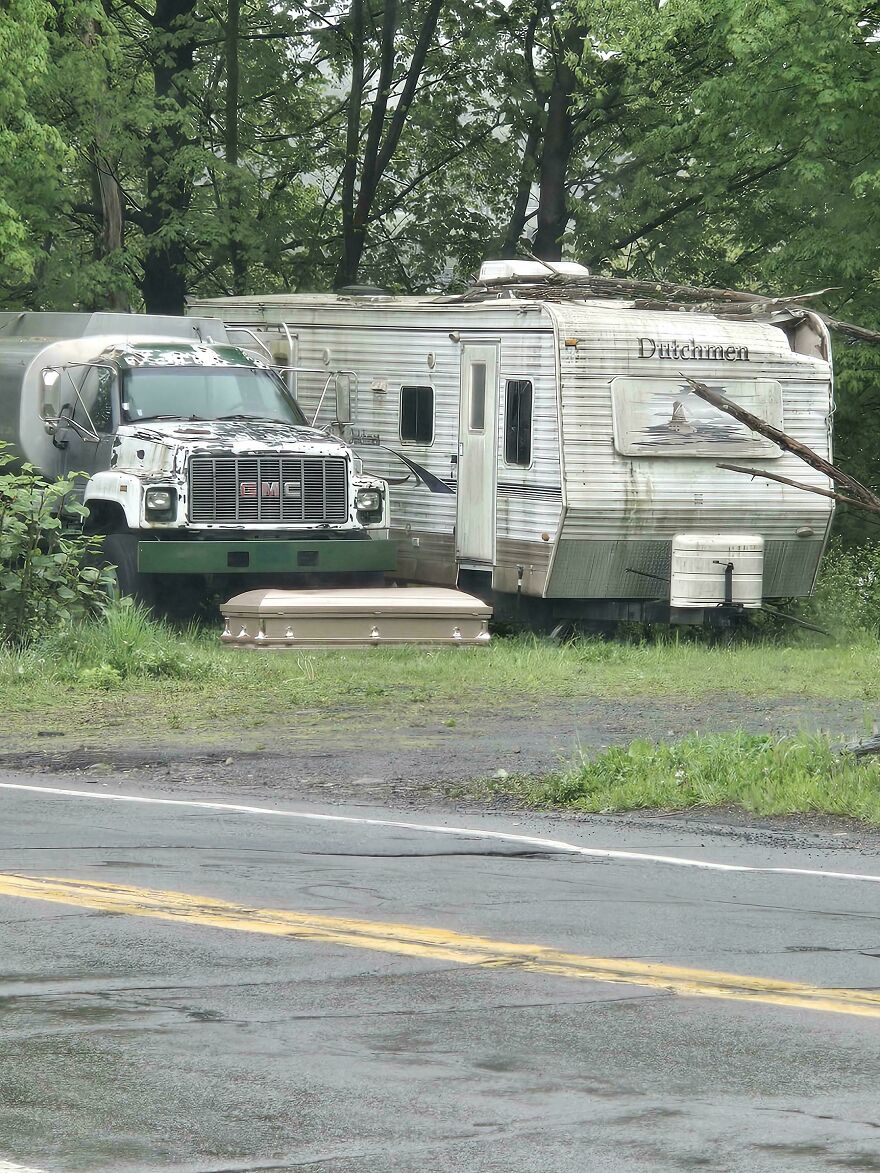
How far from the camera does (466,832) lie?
390 inches

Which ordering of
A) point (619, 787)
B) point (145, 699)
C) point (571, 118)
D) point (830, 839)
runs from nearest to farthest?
point (830, 839) < point (619, 787) < point (145, 699) < point (571, 118)

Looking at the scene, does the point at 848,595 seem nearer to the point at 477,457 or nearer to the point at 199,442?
the point at 477,457

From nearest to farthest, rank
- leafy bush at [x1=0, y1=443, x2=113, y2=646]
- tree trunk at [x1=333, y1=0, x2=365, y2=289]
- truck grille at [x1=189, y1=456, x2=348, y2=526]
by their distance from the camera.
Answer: leafy bush at [x1=0, y1=443, x2=113, y2=646] < truck grille at [x1=189, y1=456, x2=348, y2=526] < tree trunk at [x1=333, y1=0, x2=365, y2=289]

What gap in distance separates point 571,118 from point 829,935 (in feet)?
90.4

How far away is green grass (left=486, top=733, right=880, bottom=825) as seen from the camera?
10555 millimetres

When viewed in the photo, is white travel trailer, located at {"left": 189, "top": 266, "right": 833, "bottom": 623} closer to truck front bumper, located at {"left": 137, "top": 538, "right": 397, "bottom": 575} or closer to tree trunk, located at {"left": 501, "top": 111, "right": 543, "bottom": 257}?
truck front bumper, located at {"left": 137, "top": 538, "right": 397, "bottom": 575}

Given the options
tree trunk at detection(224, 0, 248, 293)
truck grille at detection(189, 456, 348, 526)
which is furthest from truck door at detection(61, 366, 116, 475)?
tree trunk at detection(224, 0, 248, 293)

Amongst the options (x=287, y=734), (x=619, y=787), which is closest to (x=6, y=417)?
(x=287, y=734)

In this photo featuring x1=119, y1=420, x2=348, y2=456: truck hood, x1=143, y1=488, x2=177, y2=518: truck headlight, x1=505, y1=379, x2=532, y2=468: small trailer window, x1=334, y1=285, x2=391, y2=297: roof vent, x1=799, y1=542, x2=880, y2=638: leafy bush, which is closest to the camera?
x1=143, y1=488, x2=177, y2=518: truck headlight

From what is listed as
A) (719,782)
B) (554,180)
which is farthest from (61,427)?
(554,180)

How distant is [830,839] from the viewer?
32.1ft

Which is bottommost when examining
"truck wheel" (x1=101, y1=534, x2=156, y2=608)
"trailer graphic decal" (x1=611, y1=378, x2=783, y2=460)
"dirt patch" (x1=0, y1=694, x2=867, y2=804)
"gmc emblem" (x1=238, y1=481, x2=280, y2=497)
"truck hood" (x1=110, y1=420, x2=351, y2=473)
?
"dirt patch" (x1=0, y1=694, x2=867, y2=804)

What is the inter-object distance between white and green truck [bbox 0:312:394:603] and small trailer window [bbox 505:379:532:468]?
1.48 metres

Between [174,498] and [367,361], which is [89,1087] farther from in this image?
[367,361]
